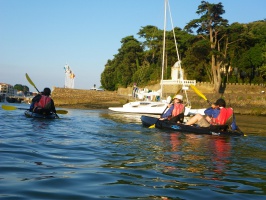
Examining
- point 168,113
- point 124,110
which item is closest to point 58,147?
point 168,113

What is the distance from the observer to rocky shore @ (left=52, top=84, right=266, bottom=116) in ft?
150

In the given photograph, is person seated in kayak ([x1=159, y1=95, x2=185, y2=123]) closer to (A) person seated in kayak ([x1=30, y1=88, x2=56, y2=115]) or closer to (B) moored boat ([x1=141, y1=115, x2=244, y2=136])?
(B) moored boat ([x1=141, y1=115, x2=244, y2=136])

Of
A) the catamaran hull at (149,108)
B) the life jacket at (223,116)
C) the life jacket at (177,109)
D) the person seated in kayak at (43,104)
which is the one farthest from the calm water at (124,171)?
the catamaran hull at (149,108)

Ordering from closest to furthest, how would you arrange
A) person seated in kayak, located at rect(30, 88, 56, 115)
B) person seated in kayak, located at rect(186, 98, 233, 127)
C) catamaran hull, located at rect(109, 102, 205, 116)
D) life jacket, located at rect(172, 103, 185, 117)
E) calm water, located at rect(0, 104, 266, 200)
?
calm water, located at rect(0, 104, 266, 200) < person seated in kayak, located at rect(186, 98, 233, 127) < life jacket, located at rect(172, 103, 185, 117) < person seated in kayak, located at rect(30, 88, 56, 115) < catamaran hull, located at rect(109, 102, 205, 116)

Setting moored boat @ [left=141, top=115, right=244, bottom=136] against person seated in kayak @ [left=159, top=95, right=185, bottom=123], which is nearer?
moored boat @ [left=141, top=115, right=244, bottom=136]

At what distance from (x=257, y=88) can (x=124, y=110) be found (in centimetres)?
2325

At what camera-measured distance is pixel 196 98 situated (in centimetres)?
4872

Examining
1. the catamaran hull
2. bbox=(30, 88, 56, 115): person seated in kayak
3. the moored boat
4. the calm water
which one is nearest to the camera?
the calm water

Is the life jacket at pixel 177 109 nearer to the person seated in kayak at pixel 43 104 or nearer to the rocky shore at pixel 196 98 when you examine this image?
the person seated in kayak at pixel 43 104

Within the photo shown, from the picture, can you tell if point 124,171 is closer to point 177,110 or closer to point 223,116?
point 223,116

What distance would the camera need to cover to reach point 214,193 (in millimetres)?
4984

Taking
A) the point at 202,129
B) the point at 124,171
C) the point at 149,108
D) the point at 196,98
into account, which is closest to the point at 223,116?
the point at 202,129

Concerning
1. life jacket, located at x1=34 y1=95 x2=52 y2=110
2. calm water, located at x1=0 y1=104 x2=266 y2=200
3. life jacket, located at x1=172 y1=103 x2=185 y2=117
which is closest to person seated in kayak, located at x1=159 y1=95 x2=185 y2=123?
life jacket, located at x1=172 y1=103 x2=185 y2=117

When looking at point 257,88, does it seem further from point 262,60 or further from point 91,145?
point 91,145
